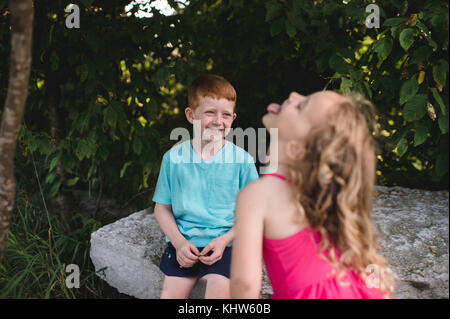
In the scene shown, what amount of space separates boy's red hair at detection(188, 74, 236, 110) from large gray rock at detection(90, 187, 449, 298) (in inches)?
35.0

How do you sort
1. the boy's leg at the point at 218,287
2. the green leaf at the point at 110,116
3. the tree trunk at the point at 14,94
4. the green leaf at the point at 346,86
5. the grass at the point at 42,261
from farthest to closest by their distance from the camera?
the green leaf at the point at 110,116 < the grass at the point at 42,261 < the green leaf at the point at 346,86 < the boy's leg at the point at 218,287 < the tree trunk at the point at 14,94

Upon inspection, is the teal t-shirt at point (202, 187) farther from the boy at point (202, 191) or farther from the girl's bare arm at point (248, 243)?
the girl's bare arm at point (248, 243)

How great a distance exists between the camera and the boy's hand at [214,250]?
1.86 m

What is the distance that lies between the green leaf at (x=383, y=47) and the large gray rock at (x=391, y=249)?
101 centimetres

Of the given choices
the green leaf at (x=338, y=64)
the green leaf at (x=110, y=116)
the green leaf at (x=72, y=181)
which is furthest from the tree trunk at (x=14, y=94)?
the green leaf at (x=338, y=64)

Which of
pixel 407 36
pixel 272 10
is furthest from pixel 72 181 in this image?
pixel 407 36

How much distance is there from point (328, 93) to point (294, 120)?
0.15 meters

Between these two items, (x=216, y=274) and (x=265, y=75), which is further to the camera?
(x=265, y=75)

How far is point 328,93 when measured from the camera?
55.4 inches

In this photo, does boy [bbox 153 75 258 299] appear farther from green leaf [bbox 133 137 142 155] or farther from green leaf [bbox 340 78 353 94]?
green leaf [bbox 133 137 142 155]

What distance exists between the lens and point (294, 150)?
4.59 ft

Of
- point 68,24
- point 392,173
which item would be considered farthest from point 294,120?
point 392,173
